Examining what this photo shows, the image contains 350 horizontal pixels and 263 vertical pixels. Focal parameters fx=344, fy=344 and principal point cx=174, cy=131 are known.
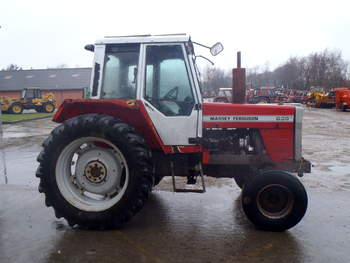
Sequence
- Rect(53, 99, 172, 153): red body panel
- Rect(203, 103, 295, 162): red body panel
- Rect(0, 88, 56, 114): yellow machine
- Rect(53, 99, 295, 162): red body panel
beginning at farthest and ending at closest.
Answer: Rect(0, 88, 56, 114): yellow machine → Rect(203, 103, 295, 162): red body panel → Rect(53, 99, 295, 162): red body panel → Rect(53, 99, 172, 153): red body panel

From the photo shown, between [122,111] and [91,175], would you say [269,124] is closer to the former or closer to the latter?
[122,111]

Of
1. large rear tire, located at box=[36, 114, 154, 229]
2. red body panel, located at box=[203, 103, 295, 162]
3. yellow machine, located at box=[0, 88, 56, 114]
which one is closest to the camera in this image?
large rear tire, located at box=[36, 114, 154, 229]

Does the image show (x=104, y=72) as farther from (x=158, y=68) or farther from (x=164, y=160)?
(x=164, y=160)

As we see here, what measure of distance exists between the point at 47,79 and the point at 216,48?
1881 inches

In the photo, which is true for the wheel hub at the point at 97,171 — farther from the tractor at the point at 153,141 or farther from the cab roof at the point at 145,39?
the cab roof at the point at 145,39

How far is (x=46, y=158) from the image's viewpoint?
436 centimetres

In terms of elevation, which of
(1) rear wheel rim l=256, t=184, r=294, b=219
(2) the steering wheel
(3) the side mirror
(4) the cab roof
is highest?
(4) the cab roof

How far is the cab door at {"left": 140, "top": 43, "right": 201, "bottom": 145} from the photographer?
177 inches

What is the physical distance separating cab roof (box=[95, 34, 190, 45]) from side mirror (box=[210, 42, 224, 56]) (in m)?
0.38

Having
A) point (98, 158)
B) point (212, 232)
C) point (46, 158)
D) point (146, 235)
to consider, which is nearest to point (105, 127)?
point (98, 158)

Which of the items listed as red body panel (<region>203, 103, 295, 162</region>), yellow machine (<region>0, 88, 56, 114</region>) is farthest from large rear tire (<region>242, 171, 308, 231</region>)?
yellow machine (<region>0, 88, 56, 114</region>)

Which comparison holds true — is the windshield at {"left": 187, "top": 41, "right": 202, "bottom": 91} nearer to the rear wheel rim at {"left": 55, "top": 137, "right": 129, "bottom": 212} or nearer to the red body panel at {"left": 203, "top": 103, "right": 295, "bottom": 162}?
the red body panel at {"left": 203, "top": 103, "right": 295, "bottom": 162}

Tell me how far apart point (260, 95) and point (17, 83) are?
33988 mm

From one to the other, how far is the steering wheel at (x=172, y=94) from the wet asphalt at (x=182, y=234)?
1661 millimetres
